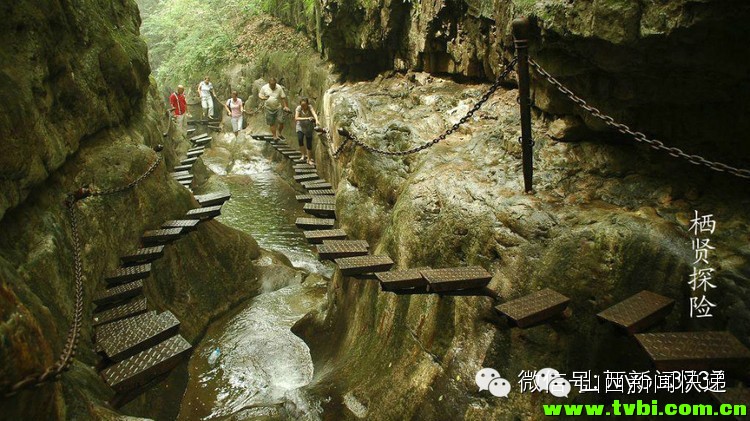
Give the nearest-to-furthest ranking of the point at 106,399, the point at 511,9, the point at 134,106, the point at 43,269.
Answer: the point at 106,399, the point at 43,269, the point at 511,9, the point at 134,106

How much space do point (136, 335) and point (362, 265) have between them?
2392 mm

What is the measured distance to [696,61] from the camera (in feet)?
12.1

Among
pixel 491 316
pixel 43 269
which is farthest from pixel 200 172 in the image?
pixel 491 316

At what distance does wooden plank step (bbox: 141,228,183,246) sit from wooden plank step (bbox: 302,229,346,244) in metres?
2.04

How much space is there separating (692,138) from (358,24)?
354 inches

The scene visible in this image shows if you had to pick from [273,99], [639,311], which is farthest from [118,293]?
[273,99]

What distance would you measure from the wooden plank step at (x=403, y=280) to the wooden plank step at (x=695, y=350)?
1897 mm

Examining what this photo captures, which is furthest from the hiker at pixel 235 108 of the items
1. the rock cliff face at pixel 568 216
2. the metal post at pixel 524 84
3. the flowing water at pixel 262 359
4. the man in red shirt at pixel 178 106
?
the metal post at pixel 524 84

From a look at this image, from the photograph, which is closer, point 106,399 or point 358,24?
point 106,399

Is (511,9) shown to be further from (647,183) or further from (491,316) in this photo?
(491,316)

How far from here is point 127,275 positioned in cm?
565

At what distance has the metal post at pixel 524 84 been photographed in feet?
13.6

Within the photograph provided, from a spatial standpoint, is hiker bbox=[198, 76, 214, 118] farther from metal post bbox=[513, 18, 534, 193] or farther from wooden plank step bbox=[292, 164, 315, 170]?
metal post bbox=[513, 18, 534, 193]

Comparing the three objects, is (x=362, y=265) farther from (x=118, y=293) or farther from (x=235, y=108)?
(x=235, y=108)
